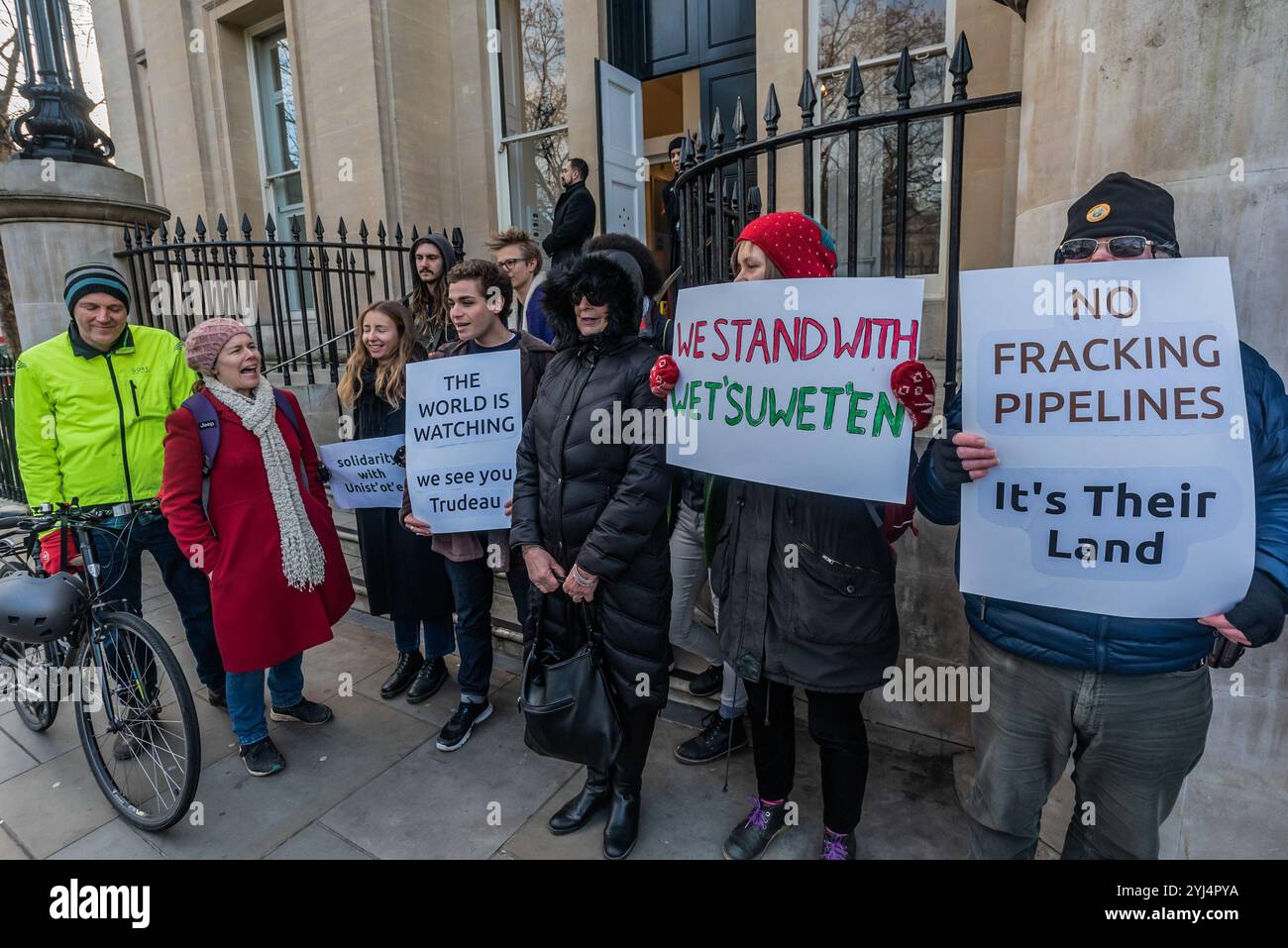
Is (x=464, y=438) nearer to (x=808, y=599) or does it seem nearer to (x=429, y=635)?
(x=429, y=635)

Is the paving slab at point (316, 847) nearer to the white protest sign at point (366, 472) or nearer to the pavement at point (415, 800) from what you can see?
the pavement at point (415, 800)

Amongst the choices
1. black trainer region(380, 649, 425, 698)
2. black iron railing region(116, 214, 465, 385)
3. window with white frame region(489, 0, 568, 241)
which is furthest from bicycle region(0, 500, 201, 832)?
window with white frame region(489, 0, 568, 241)

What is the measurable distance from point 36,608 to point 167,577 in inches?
24.3

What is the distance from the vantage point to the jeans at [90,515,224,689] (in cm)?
Answer: 329

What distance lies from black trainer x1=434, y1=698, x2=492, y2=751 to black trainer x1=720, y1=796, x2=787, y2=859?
4.56ft

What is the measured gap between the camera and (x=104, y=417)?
3.31 metres

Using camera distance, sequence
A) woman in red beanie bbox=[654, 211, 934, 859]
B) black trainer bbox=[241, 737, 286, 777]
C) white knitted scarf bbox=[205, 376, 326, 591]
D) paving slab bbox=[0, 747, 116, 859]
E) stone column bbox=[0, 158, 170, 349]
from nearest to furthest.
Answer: woman in red beanie bbox=[654, 211, 934, 859], paving slab bbox=[0, 747, 116, 859], white knitted scarf bbox=[205, 376, 326, 591], black trainer bbox=[241, 737, 286, 777], stone column bbox=[0, 158, 170, 349]

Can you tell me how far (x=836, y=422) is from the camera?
209cm

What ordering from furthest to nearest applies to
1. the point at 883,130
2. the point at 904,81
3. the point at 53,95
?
the point at 883,130 < the point at 53,95 < the point at 904,81

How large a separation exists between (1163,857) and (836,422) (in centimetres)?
179

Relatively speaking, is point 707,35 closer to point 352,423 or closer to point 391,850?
point 352,423

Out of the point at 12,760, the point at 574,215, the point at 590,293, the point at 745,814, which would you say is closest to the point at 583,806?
the point at 745,814

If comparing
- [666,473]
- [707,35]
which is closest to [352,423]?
[666,473]

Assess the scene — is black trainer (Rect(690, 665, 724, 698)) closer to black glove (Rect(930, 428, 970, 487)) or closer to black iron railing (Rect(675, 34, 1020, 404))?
black iron railing (Rect(675, 34, 1020, 404))
